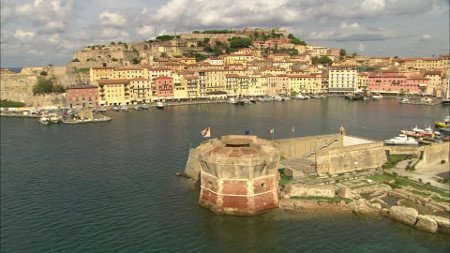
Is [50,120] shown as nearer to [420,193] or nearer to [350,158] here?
[350,158]

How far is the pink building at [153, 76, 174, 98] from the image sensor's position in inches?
2480

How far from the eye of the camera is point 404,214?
15.6 metres

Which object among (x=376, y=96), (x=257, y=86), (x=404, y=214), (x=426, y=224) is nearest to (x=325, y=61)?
(x=376, y=96)

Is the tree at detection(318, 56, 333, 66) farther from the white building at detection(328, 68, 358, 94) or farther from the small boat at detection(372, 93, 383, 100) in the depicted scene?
the small boat at detection(372, 93, 383, 100)

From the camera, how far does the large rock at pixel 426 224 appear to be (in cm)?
1471

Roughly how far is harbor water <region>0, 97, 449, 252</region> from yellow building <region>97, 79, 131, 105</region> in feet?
66.3

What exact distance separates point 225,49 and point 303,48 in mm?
19727

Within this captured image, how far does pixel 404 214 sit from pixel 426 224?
0.88 meters

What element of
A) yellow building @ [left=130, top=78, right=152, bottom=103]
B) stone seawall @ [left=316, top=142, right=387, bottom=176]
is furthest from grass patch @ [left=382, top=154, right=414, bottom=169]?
yellow building @ [left=130, top=78, right=152, bottom=103]

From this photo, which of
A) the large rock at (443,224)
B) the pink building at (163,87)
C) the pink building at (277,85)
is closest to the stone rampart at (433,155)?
the large rock at (443,224)

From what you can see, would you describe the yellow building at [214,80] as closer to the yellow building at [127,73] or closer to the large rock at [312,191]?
the yellow building at [127,73]

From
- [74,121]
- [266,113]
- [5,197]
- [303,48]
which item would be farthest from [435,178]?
[303,48]

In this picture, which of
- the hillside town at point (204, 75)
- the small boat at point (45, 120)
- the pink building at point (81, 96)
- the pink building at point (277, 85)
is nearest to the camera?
the small boat at point (45, 120)

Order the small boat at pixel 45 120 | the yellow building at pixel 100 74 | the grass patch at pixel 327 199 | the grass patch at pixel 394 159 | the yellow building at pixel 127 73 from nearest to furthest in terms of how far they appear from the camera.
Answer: the grass patch at pixel 327 199 < the grass patch at pixel 394 159 < the small boat at pixel 45 120 < the yellow building at pixel 100 74 < the yellow building at pixel 127 73
